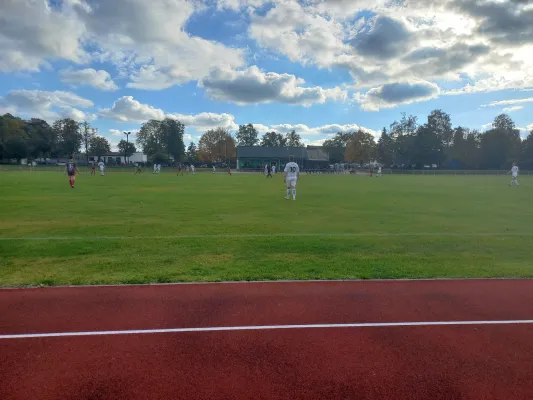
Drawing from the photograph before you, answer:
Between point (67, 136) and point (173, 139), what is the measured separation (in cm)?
2988

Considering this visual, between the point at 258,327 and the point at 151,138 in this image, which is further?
the point at 151,138

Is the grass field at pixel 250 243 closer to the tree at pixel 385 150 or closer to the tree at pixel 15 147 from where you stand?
the tree at pixel 15 147

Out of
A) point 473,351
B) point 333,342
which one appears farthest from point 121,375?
point 473,351

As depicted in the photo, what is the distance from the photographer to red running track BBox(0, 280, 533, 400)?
4.02 metres

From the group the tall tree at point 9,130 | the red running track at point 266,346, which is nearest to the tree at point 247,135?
the tall tree at point 9,130

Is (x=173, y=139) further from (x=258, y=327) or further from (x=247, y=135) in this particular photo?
(x=258, y=327)

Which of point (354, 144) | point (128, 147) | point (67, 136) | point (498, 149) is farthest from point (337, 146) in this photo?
point (67, 136)

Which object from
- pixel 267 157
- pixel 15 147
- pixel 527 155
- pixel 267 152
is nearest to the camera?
pixel 527 155

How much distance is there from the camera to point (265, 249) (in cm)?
988

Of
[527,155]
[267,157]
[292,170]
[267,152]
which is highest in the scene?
[267,152]

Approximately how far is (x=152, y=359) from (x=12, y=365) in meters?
1.52

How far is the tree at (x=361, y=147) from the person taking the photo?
110562mm

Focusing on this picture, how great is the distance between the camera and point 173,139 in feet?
388

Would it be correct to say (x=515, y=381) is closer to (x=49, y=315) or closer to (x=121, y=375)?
(x=121, y=375)
